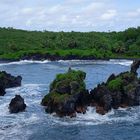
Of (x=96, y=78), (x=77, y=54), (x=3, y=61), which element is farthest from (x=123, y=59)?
(x=96, y=78)

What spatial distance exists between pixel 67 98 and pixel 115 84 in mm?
10797

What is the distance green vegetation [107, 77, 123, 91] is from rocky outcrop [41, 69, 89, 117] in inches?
196

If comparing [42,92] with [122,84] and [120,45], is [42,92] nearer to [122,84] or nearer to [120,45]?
[122,84]

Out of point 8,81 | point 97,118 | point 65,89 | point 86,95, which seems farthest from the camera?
point 8,81

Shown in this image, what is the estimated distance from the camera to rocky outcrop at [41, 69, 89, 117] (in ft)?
Answer: 240

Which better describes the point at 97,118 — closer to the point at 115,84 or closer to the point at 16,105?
the point at 115,84

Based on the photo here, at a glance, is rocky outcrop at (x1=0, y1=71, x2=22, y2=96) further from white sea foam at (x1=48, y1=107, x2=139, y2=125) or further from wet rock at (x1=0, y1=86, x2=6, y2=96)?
white sea foam at (x1=48, y1=107, x2=139, y2=125)

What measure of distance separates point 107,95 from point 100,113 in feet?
11.4

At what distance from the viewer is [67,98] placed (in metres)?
73.6

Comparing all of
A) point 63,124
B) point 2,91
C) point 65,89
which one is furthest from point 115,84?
point 2,91

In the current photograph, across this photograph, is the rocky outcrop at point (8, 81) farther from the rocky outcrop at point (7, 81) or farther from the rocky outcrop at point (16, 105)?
the rocky outcrop at point (16, 105)

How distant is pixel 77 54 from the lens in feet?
590

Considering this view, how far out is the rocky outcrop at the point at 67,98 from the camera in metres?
73.1

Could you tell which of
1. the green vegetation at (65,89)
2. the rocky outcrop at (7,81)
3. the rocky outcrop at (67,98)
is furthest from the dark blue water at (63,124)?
the rocky outcrop at (7,81)
